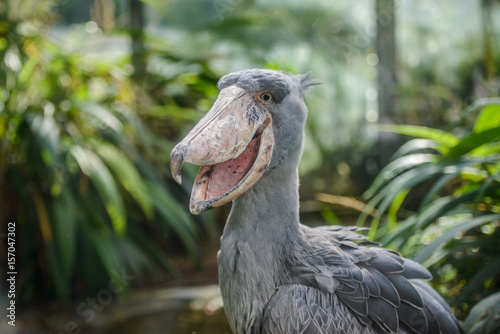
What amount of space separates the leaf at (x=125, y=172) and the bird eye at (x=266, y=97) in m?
1.79

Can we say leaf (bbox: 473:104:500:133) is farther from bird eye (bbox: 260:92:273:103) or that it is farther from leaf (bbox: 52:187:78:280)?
leaf (bbox: 52:187:78:280)

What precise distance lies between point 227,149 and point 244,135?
73 mm

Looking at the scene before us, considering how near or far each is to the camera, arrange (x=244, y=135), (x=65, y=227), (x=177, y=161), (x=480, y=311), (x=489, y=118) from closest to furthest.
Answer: (x=177, y=161) < (x=244, y=135) < (x=480, y=311) < (x=489, y=118) < (x=65, y=227)

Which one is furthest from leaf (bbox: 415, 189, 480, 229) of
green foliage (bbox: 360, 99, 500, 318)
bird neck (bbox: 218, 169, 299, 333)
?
bird neck (bbox: 218, 169, 299, 333)

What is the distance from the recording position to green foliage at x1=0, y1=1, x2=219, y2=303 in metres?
3.09

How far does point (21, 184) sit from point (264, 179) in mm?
2245

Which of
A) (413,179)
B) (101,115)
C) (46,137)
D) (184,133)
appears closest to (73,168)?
(46,137)

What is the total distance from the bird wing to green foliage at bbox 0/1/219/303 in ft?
5.61

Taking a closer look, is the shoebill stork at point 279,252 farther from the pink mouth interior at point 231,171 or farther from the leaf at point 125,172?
the leaf at point 125,172

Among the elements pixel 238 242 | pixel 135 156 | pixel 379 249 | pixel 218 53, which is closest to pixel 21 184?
pixel 135 156

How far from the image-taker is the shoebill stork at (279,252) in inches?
53.4

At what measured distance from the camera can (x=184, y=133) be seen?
3.87 m

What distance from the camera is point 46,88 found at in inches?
144

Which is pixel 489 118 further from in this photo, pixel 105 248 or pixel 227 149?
pixel 105 248
